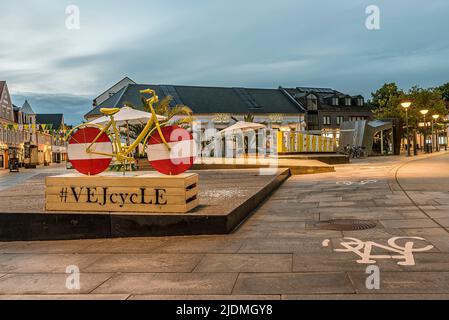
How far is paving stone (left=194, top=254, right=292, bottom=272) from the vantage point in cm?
514

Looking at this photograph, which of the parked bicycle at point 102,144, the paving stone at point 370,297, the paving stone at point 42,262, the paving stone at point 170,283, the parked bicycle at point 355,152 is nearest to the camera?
the paving stone at point 370,297

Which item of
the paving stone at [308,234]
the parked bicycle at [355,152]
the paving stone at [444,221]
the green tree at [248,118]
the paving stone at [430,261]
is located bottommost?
the paving stone at [308,234]

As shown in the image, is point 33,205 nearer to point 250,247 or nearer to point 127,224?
point 127,224

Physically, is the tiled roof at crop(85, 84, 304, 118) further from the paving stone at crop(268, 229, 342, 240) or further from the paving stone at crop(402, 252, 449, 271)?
the paving stone at crop(402, 252, 449, 271)

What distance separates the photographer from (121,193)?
744 cm

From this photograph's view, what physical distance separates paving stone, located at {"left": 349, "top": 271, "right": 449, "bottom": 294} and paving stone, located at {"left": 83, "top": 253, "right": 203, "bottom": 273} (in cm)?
176

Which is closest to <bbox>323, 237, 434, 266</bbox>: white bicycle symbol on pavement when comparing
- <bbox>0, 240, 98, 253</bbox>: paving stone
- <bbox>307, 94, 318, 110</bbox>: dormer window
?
<bbox>0, 240, 98, 253</bbox>: paving stone

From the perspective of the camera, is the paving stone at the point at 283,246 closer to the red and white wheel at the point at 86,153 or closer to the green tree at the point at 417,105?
the red and white wheel at the point at 86,153

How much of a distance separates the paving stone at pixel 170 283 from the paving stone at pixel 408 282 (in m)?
1.15

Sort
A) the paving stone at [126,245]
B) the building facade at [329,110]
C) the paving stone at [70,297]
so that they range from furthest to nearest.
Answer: the building facade at [329,110] < the paving stone at [126,245] < the paving stone at [70,297]

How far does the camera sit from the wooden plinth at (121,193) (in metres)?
7.31

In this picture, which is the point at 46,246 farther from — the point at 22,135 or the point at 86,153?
the point at 22,135

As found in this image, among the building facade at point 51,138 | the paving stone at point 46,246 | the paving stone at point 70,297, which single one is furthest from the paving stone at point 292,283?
the building facade at point 51,138
